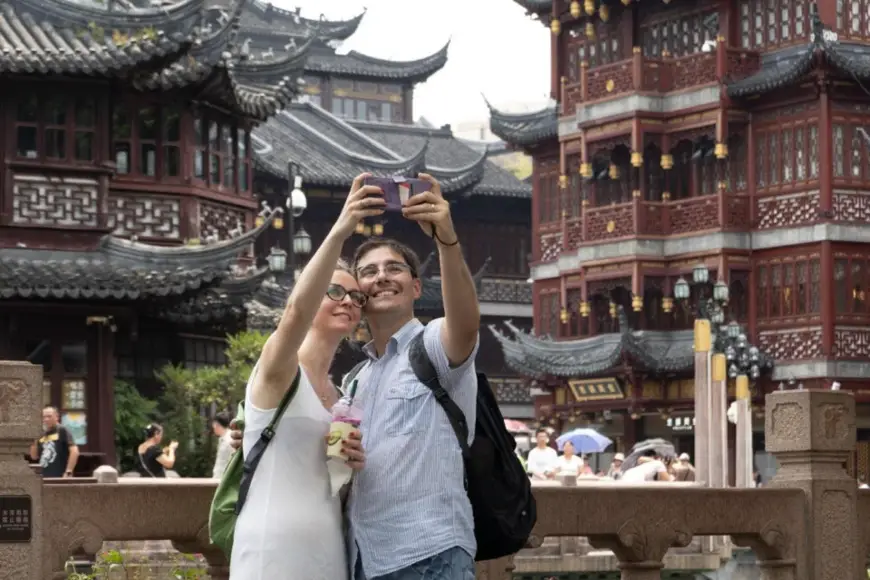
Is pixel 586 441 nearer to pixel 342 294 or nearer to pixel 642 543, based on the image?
pixel 642 543

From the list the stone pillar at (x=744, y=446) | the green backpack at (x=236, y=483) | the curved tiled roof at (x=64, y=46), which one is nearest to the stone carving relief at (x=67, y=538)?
the green backpack at (x=236, y=483)

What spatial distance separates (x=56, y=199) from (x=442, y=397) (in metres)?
23.9

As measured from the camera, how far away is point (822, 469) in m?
10.5

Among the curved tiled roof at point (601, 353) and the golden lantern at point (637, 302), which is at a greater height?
the golden lantern at point (637, 302)

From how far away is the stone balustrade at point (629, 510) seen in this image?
8258 millimetres

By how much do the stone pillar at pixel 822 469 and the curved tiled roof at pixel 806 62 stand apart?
3408 cm

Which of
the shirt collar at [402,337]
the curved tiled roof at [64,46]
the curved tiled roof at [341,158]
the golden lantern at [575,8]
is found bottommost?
the shirt collar at [402,337]

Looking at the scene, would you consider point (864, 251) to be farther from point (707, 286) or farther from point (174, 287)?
point (174, 287)

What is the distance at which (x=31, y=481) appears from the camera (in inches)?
324

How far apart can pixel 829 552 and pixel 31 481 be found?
411 cm

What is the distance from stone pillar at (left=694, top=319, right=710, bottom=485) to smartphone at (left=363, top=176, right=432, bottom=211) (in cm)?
1856

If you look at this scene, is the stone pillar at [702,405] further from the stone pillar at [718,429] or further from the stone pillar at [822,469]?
the stone pillar at [822,469]

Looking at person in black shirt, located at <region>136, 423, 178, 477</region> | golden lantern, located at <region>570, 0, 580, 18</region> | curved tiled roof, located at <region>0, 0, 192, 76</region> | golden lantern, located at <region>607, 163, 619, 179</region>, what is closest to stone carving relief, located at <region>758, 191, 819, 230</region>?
golden lantern, located at <region>607, 163, 619, 179</region>

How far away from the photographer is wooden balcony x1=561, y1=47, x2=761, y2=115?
153ft
